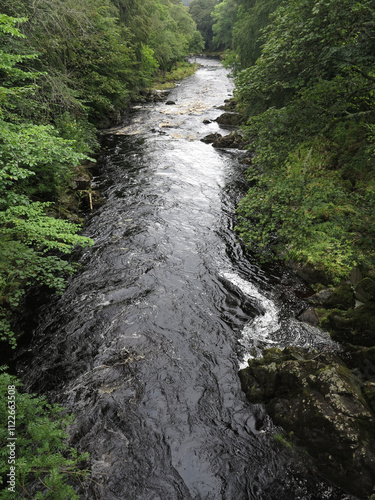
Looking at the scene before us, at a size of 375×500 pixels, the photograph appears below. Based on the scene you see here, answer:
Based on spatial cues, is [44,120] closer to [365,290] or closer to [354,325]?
[365,290]

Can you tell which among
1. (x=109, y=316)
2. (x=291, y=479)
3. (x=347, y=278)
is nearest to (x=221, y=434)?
(x=291, y=479)

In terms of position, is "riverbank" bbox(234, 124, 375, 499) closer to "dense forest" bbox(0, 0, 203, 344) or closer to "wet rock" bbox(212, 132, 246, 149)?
"dense forest" bbox(0, 0, 203, 344)

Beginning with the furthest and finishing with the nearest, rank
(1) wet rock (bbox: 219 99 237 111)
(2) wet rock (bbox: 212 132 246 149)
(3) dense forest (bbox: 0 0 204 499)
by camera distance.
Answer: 1. (1) wet rock (bbox: 219 99 237 111)
2. (2) wet rock (bbox: 212 132 246 149)
3. (3) dense forest (bbox: 0 0 204 499)

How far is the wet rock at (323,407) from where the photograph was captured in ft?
13.7

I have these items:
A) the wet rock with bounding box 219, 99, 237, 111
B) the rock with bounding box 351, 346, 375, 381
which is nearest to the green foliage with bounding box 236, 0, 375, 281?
the rock with bounding box 351, 346, 375, 381

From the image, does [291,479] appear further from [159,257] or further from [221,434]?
[159,257]

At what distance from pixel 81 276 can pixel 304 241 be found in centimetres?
689

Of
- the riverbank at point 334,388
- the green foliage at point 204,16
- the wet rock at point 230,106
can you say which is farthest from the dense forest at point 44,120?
the green foliage at point 204,16

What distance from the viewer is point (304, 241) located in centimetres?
821

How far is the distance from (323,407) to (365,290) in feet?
10.6

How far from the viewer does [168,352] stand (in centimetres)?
638

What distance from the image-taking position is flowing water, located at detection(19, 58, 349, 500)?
4.49 metres

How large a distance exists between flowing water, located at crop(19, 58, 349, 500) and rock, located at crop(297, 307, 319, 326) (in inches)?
9.2

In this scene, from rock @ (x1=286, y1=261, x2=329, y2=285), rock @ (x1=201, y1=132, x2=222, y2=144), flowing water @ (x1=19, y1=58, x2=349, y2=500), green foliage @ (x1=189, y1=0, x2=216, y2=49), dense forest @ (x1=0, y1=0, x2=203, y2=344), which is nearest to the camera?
flowing water @ (x1=19, y1=58, x2=349, y2=500)
